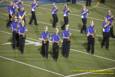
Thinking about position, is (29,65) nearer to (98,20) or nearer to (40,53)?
(40,53)

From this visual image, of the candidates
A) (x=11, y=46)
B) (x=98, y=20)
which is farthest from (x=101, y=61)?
(x=98, y=20)

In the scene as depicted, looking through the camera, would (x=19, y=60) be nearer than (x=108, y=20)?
Yes

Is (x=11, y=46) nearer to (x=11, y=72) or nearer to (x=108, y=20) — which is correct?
(x=11, y=72)

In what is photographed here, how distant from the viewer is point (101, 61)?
2492cm

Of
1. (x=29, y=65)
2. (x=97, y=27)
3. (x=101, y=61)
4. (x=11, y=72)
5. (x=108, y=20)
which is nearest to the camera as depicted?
(x=11, y=72)

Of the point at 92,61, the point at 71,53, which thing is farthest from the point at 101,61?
the point at 71,53

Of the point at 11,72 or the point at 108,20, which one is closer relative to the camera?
the point at 11,72

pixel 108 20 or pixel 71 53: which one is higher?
pixel 108 20

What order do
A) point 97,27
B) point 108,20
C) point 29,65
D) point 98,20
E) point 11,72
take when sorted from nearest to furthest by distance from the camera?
1. point 11,72
2. point 29,65
3. point 108,20
4. point 97,27
5. point 98,20

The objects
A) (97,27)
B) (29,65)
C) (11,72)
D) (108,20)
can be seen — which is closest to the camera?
(11,72)

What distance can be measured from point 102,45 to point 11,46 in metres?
6.41

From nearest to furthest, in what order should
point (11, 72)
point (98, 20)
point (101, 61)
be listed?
point (11, 72), point (101, 61), point (98, 20)

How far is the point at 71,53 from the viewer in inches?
1030

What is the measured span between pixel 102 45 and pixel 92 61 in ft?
10.9
